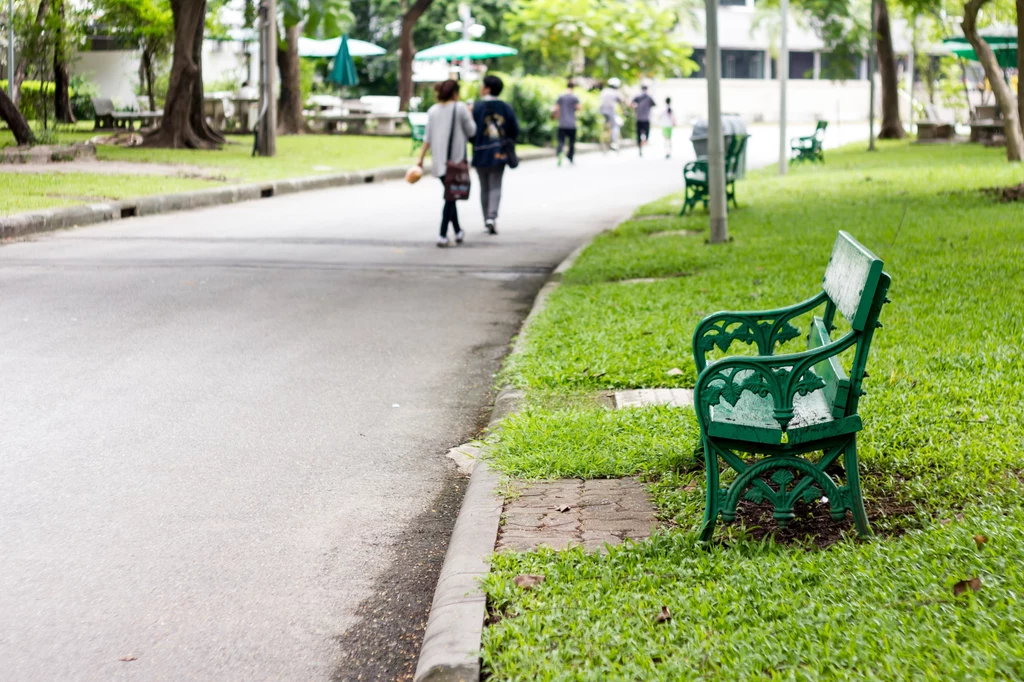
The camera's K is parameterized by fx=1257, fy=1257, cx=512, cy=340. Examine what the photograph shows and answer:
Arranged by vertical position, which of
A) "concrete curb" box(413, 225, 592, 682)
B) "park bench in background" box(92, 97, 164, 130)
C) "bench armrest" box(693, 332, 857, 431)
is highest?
"park bench in background" box(92, 97, 164, 130)

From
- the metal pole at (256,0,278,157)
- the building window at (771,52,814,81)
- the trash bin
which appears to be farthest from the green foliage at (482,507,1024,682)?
the building window at (771,52,814,81)

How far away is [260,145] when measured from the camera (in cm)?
2638

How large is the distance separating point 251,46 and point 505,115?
3734 cm

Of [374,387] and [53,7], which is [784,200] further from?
[53,7]

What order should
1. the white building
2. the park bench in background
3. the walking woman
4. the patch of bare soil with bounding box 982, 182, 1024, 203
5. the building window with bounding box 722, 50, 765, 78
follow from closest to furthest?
the walking woman → the patch of bare soil with bounding box 982, 182, 1024, 203 → the park bench in background → the white building → the building window with bounding box 722, 50, 765, 78

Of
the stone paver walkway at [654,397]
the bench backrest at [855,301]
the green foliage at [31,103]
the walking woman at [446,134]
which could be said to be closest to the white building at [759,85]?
the green foliage at [31,103]

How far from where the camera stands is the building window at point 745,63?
249 ft

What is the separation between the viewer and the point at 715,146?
41.4 ft

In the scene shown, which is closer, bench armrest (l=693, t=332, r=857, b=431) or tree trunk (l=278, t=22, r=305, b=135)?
bench armrest (l=693, t=332, r=857, b=431)

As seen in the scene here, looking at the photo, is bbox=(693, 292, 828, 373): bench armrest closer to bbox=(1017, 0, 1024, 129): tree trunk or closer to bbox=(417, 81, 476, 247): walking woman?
bbox=(417, 81, 476, 247): walking woman

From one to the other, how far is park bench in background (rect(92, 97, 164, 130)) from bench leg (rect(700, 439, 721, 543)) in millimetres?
32438

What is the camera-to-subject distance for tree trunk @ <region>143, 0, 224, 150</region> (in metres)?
26.5

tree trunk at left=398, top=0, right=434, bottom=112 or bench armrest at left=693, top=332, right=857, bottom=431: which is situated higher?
tree trunk at left=398, top=0, right=434, bottom=112

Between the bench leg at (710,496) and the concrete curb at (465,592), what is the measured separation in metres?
0.73
